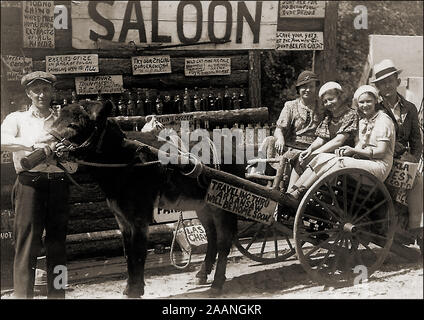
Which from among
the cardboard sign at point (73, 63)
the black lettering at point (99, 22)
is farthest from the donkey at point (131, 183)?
the black lettering at point (99, 22)

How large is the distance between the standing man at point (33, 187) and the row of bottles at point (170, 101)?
142cm

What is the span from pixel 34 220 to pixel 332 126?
3308mm

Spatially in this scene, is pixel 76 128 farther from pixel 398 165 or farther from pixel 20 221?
pixel 398 165

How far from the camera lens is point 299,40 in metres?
7.90

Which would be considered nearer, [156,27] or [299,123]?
[299,123]

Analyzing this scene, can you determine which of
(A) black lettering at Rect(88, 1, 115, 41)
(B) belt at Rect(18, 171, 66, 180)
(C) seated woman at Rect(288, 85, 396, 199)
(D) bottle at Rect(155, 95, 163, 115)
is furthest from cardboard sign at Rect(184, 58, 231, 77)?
(B) belt at Rect(18, 171, 66, 180)

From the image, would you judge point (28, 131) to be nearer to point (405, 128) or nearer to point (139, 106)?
point (139, 106)

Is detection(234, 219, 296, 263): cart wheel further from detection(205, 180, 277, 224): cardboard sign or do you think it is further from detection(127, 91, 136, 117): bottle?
detection(127, 91, 136, 117): bottle

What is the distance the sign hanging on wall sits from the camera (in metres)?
7.81

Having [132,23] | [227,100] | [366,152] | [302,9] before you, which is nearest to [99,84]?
[132,23]

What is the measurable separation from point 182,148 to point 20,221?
5.61 feet

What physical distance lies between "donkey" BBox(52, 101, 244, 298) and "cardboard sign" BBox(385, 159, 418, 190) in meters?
1.96

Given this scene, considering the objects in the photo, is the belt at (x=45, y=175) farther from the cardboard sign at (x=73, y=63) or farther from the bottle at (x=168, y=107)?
the bottle at (x=168, y=107)
